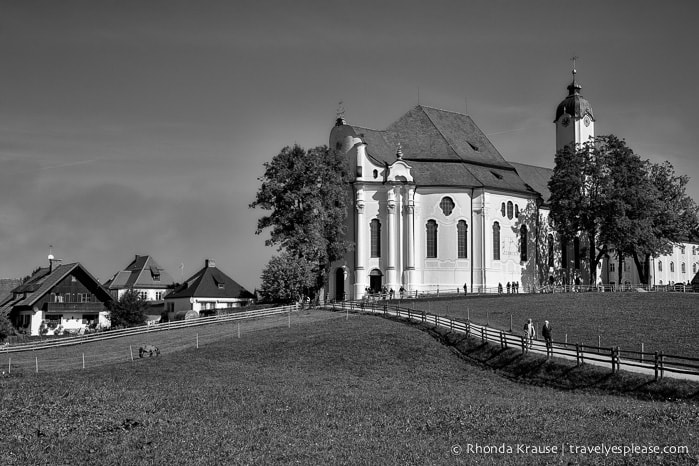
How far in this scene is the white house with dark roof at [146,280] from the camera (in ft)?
346

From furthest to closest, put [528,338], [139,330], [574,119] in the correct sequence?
[574,119], [139,330], [528,338]

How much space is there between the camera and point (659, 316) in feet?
163

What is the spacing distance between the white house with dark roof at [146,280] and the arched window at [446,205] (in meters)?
44.7

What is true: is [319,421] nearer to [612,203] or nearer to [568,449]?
[568,449]

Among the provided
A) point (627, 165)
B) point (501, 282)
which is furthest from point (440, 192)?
point (627, 165)

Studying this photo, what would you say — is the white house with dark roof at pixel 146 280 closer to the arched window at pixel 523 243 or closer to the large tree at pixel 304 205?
the large tree at pixel 304 205

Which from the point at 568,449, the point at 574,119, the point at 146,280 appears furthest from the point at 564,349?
the point at 146,280

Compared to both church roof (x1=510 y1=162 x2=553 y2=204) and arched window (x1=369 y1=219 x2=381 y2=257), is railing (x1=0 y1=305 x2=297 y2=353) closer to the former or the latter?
arched window (x1=369 y1=219 x2=381 y2=257)

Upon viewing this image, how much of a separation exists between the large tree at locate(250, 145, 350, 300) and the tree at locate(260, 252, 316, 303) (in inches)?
36.7

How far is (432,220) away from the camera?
7525cm

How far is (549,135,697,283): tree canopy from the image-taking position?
233 feet

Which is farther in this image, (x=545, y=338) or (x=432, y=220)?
(x=432, y=220)

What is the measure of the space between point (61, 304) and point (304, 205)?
24550mm

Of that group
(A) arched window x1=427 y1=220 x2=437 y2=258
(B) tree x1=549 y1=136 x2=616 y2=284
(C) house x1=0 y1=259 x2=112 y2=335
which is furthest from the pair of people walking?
(C) house x1=0 y1=259 x2=112 y2=335
